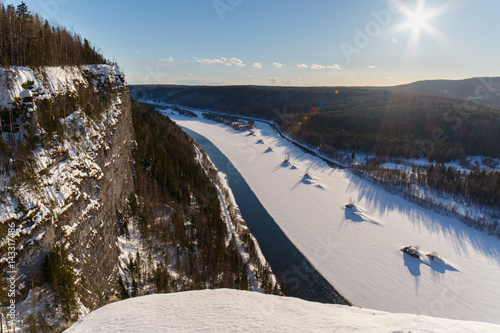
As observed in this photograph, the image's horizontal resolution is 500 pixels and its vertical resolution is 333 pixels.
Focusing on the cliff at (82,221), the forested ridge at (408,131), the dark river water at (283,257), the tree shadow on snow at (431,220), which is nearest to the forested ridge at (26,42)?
the cliff at (82,221)

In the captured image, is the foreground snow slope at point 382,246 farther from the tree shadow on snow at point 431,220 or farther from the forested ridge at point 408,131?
the forested ridge at point 408,131

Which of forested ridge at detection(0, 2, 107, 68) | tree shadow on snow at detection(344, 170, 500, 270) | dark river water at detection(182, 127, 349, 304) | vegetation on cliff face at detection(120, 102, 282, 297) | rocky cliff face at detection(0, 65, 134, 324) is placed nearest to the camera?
rocky cliff face at detection(0, 65, 134, 324)

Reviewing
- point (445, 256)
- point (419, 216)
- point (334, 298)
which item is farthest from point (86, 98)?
point (419, 216)

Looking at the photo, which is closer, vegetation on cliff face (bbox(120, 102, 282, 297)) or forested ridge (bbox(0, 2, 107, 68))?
forested ridge (bbox(0, 2, 107, 68))

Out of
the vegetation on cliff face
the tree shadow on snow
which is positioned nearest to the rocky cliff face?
the vegetation on cliff face

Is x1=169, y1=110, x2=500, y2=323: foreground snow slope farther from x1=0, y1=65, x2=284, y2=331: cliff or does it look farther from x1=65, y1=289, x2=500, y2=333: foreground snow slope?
x1=65, y1=289, x2=500, y2=333: foreground snow slope
